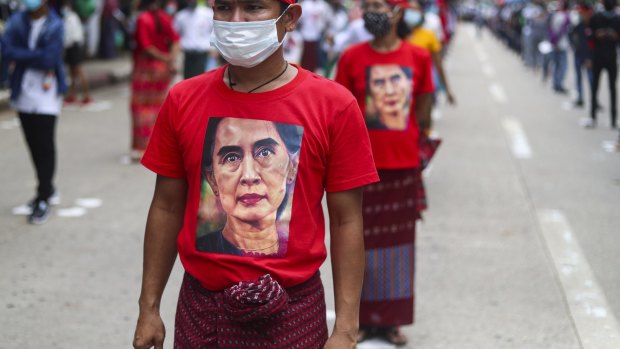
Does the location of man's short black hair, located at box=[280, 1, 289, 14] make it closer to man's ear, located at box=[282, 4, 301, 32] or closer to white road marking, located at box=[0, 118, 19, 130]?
man's ear, located at box=[282, 4, 301, 32]

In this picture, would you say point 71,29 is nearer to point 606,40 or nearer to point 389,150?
point 606,40

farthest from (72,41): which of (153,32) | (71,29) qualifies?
(153,32)

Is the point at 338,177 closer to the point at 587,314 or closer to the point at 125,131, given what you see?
the point at 587,314

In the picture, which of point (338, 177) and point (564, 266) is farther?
point (564, 266)

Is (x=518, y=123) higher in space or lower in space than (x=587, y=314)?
lower

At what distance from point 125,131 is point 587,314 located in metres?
7.64

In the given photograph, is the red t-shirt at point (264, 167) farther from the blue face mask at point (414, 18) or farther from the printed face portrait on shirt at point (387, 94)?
the blue face mask at point (414, 18)

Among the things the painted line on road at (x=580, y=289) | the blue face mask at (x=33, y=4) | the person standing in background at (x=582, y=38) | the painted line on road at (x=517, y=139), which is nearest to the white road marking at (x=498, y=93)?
the person standing in background at (x=582, y=38)

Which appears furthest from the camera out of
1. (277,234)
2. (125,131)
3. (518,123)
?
(518,123)

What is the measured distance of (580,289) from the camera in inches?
227

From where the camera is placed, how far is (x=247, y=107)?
2465 millimetres

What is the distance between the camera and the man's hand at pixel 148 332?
2.61 meters

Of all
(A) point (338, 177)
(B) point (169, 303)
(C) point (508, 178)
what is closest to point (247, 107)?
(A) point (338, 177)

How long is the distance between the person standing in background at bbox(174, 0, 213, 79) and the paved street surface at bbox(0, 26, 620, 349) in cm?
125
